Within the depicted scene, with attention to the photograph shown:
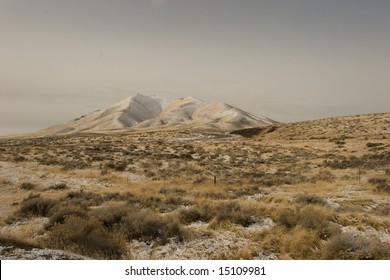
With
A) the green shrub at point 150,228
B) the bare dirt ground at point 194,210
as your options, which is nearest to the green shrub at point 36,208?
the bare dirt ground at point 194,210

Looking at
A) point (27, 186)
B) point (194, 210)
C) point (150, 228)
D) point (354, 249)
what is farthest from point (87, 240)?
point (27, 186)

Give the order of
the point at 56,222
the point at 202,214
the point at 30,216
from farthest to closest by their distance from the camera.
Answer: the point at 30,216 < the point at 202,214 < the point at 56,222

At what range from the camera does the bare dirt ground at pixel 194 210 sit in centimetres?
998

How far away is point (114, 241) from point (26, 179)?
15.8 metres

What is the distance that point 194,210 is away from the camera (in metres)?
13.4

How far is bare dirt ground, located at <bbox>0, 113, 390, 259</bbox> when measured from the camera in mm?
9977

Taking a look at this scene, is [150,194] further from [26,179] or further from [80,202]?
[26,179]

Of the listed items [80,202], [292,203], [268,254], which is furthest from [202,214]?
[80,202]

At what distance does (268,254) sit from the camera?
32.3 feet

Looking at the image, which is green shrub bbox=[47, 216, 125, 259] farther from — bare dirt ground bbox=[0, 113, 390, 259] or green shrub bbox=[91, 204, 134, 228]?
green shrub bbox=[91, 204, 134, 228]

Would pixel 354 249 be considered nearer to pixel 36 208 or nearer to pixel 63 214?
pixel 63 214

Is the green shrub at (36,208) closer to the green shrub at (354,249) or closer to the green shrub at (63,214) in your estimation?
the green shrub at (63,214)

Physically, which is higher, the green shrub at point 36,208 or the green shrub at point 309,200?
the green shrub at point 36,208

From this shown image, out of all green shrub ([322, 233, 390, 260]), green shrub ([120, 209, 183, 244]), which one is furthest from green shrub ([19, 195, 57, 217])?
green shrub ([322, 233, 390, 260])
